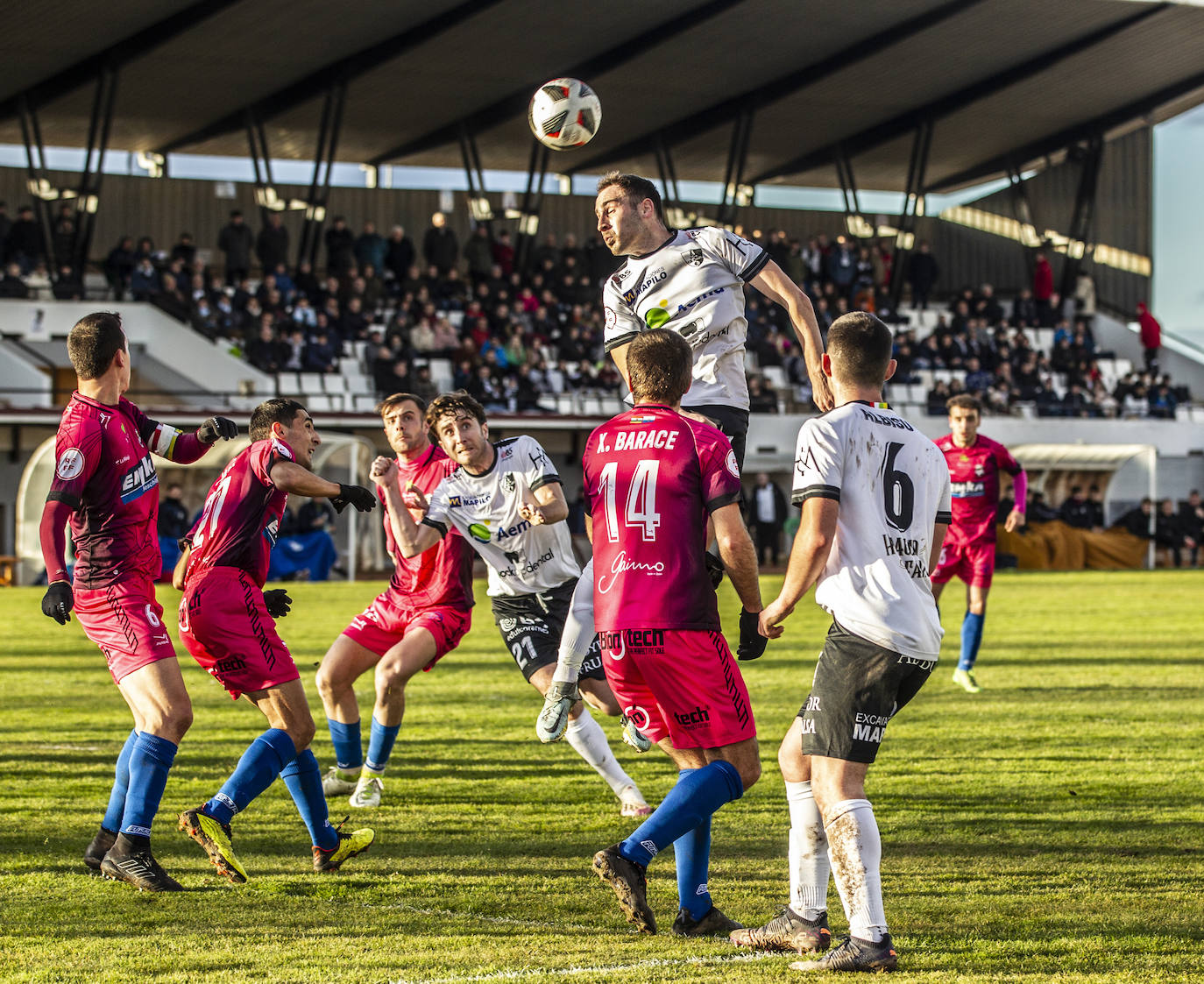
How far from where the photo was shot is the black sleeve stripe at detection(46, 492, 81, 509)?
556 cm

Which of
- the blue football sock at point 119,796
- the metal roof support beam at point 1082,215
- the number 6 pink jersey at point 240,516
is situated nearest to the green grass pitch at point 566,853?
the blue football sock at point 119,796

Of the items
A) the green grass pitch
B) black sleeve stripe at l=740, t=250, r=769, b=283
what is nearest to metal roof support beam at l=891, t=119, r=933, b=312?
the green grass pitch

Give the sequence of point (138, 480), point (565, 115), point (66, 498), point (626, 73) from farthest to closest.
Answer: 1. point (626, 73)
2. point (565, 115)
3. point (138, 480)
4. point (66, 498)

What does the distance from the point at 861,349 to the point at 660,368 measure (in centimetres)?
73

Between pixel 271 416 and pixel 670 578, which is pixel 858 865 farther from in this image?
pixel 271 416

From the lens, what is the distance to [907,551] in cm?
446

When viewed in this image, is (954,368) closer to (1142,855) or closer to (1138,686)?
A: (1138,686)

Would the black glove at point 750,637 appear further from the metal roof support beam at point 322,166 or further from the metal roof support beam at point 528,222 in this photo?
the metal roof support beam at point 528,222

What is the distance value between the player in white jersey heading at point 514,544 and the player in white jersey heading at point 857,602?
244cm

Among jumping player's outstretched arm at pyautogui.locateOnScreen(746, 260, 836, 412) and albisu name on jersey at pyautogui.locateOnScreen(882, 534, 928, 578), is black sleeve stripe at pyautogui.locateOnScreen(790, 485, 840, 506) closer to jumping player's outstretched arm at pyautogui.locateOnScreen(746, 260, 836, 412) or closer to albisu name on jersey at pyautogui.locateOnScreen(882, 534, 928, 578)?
albisu name on jersey at pyautogui.locateOnScreen(882, 534, 928, 578)

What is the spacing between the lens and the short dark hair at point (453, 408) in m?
7.02

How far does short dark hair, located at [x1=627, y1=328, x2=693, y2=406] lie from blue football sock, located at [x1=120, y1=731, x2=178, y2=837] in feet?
7.98

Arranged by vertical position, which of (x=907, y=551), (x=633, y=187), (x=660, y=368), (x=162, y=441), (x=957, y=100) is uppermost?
(x=957, y=100)

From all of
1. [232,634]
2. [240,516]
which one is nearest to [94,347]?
[240,516]
